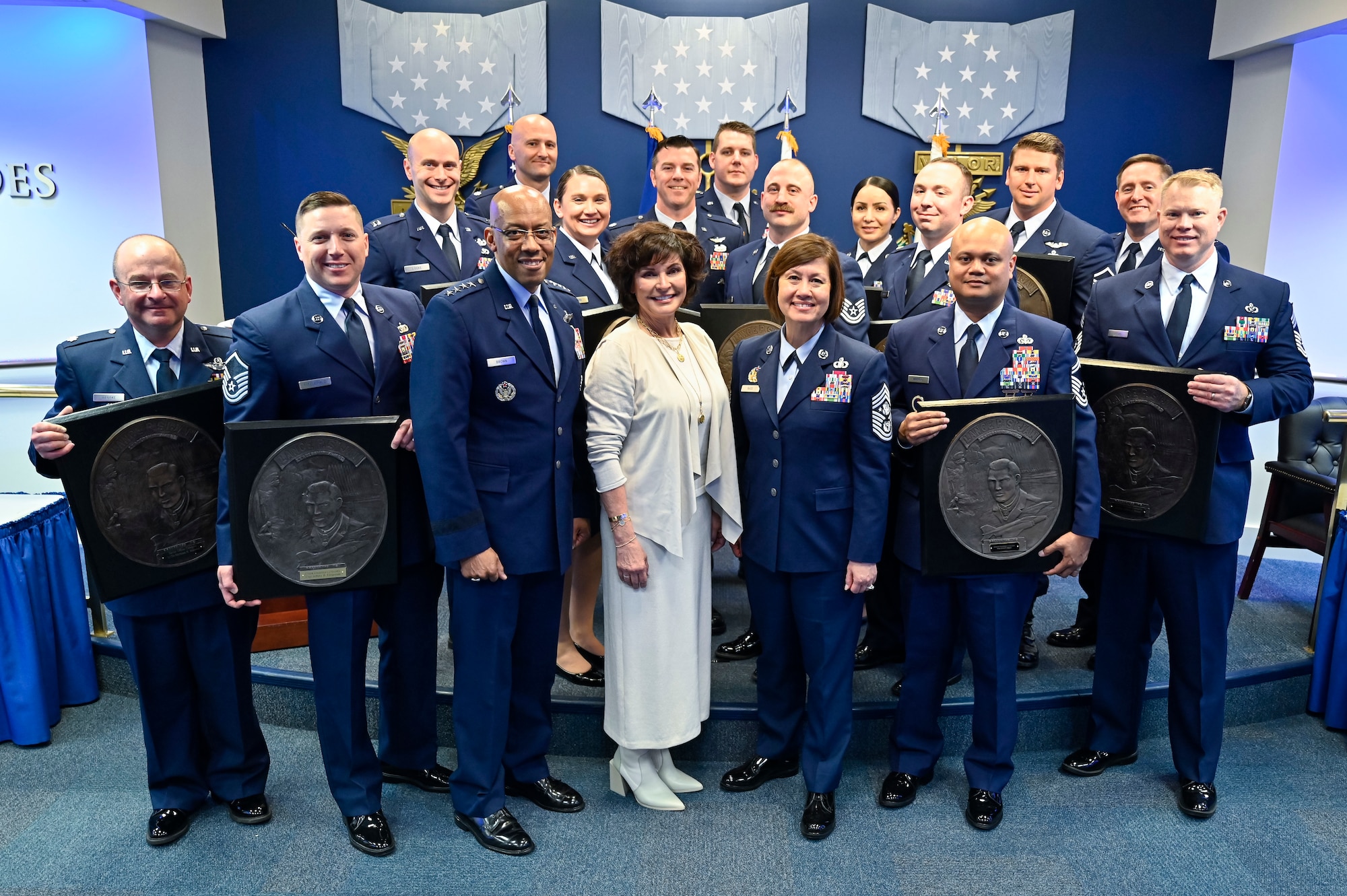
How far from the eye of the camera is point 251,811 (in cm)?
287

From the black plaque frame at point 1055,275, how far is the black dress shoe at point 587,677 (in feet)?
6.95

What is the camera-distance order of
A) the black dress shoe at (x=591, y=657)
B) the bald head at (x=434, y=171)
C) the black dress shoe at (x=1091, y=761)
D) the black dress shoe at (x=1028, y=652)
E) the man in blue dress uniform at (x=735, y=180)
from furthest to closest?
1. the man in blue dress uniform at (x=735, y=180)
2. the bald head at (x=434, y=171)
3. the black dress shoe at (x=1028, y=652)
4. the black dress shoe at (x=591, y=657)
5. the black dress shoe at (x=1091, y=761)

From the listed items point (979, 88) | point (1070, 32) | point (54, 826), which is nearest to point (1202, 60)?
point (1070, 32)

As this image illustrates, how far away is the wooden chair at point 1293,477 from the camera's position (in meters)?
4.39

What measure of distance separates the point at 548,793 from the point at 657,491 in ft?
3.52

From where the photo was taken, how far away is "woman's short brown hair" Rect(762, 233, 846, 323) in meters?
2.60

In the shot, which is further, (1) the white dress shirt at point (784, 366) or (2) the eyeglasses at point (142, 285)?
(1) the white dress shirt at point (784, 366)

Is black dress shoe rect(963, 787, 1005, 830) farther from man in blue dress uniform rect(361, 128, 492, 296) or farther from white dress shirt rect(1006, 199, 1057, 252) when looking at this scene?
man in blue dress uniform rect(361, 128, 492, 296)

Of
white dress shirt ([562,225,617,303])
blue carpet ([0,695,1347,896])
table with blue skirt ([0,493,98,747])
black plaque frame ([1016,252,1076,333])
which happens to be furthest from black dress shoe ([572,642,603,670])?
black plaque frame ([1016,252,1076,333])

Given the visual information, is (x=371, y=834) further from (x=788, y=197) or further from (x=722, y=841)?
(x=788, y=197)

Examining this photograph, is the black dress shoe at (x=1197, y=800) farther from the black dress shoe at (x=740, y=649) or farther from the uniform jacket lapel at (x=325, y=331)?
the uniform jacket lapel at (x=325, y=331)

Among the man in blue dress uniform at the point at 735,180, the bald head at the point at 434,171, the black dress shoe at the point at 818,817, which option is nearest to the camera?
the black dress shoe at the point at 818,817

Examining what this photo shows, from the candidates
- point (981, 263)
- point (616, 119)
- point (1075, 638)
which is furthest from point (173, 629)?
point (616, 119)

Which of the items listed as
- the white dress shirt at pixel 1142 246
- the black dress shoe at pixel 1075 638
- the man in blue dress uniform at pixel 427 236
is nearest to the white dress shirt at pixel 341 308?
the man in blue dress uniform at pixel 427 236
